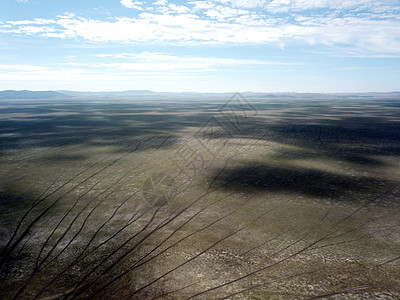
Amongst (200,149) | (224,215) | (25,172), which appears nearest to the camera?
(224,215)

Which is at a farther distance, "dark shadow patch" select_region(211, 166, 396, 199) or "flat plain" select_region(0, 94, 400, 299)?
"dark shadow patch" select_region(211, 166, 396, 199)

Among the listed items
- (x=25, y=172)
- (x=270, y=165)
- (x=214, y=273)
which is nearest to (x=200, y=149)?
(x=270, y=165)

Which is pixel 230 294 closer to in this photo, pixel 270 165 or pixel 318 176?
pixel 318 176

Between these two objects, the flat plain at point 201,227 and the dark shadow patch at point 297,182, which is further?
the dark shadow patch at point 297,182

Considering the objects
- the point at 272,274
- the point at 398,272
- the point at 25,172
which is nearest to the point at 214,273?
the point at 272,274

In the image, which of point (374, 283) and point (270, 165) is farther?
→ point (270, 165)

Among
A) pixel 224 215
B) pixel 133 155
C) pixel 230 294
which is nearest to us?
pixel 230 294

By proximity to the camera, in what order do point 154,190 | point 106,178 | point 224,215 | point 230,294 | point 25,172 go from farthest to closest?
point 25,172 → point 106,178 → point 154,190 → point 224,215 → point 230,294

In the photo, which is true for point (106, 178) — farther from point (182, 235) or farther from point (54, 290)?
point (54, 290)

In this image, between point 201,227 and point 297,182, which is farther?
point 297,182
